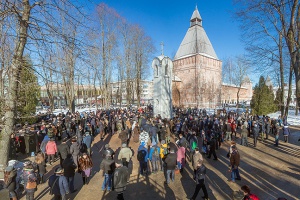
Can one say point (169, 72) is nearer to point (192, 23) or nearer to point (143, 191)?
point (143, 191)

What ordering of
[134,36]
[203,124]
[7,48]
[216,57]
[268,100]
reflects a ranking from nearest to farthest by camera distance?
[7,48] → [203,124] → [268,100] → [134,36] → [216,57]

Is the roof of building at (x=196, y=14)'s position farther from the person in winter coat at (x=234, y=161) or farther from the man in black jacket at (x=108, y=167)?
the man in black jacket at (x=108, y=167)

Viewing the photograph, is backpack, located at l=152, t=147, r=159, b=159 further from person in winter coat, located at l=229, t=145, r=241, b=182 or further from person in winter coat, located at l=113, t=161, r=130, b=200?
person in winter coat, located at l=229, t=145, r=241, b=182

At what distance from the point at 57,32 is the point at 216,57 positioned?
50.4 m

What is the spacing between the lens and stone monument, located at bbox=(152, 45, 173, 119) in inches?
711

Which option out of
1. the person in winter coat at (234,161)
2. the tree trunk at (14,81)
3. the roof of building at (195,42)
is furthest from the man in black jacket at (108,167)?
the roof of building at (195,42)

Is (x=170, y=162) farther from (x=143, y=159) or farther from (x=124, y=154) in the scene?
(x=124, y=154)

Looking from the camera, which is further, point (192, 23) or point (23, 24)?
point (192, 23)

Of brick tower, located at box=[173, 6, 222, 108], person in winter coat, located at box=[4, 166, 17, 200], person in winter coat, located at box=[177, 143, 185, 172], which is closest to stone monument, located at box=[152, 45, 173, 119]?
person in winter coat, located at box=[177, 143, 185, 172]

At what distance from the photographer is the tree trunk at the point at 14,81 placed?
494 centimetres

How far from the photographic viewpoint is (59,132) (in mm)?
12172

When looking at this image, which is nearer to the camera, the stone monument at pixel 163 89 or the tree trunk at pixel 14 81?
the tree trunk at pixel 14 81

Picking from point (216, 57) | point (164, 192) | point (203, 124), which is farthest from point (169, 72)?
point (216, 57)

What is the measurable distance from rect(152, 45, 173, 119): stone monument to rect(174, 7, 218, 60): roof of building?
92.3 feet
